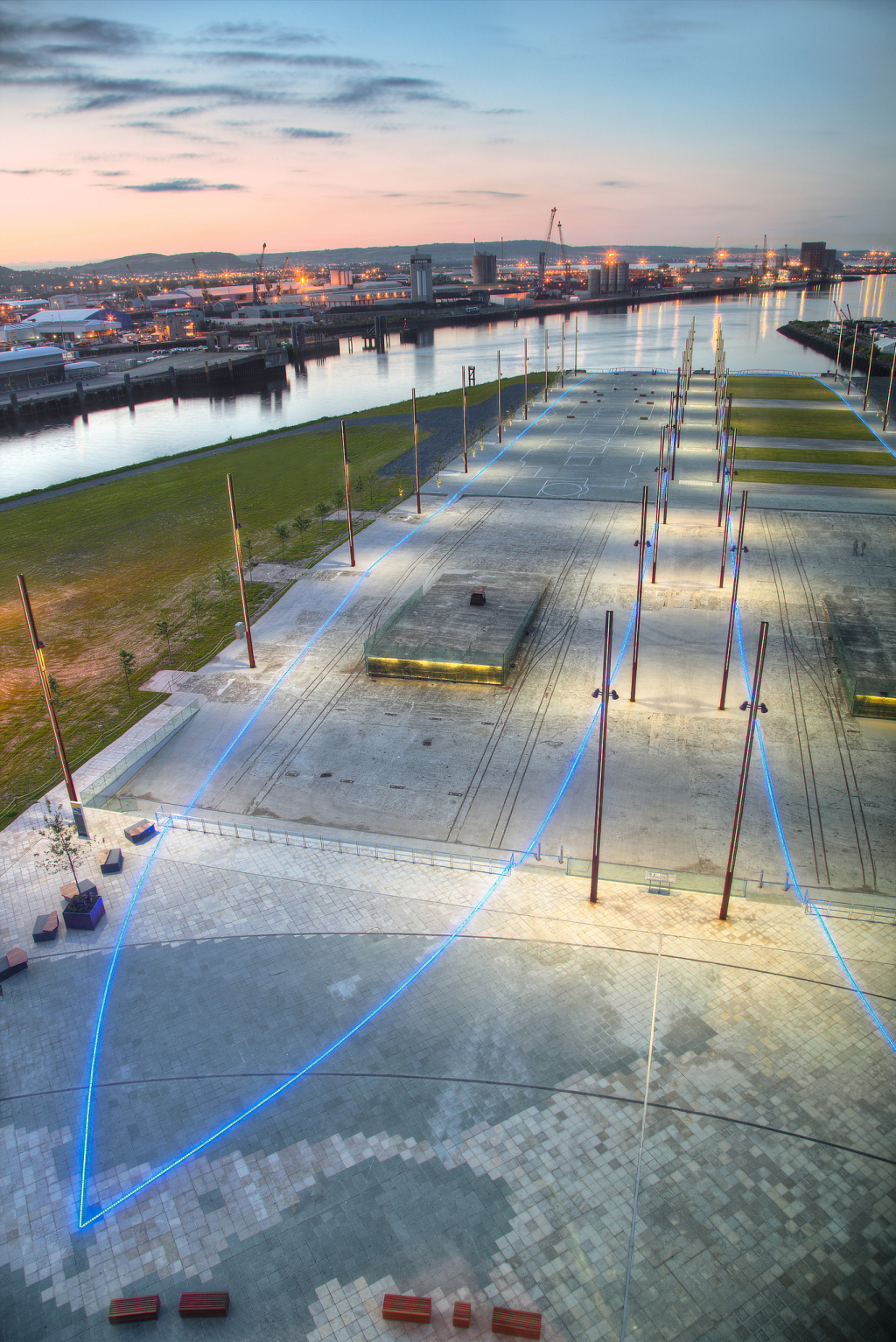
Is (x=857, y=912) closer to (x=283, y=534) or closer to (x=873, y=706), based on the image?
(x=873, y=706)

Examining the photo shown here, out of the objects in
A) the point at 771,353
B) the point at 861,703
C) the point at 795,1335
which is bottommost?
the point at 795,1335

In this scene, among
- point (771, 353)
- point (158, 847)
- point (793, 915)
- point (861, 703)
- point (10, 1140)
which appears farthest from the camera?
point (771, 353)

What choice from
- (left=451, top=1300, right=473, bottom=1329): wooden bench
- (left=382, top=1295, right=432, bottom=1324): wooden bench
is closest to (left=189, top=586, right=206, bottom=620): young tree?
(left=382, top=1295, right=432, bottom=1324): wooden bench

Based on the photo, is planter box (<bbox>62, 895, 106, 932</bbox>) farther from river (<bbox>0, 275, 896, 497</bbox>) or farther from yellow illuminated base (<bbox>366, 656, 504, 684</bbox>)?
river (<bbox>0, 275, 896, 497</bbox>)

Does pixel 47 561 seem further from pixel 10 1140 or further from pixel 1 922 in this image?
pixel 10 1140

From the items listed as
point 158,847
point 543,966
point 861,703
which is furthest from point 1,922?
point 861,703

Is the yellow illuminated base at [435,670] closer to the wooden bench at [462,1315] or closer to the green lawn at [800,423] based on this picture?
the wooden bench at [462,1315]

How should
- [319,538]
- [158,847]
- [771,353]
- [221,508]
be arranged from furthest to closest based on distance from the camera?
[771,353], [221,508], [319,538], [158,847]

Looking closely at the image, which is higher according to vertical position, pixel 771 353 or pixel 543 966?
pixel 771 353
